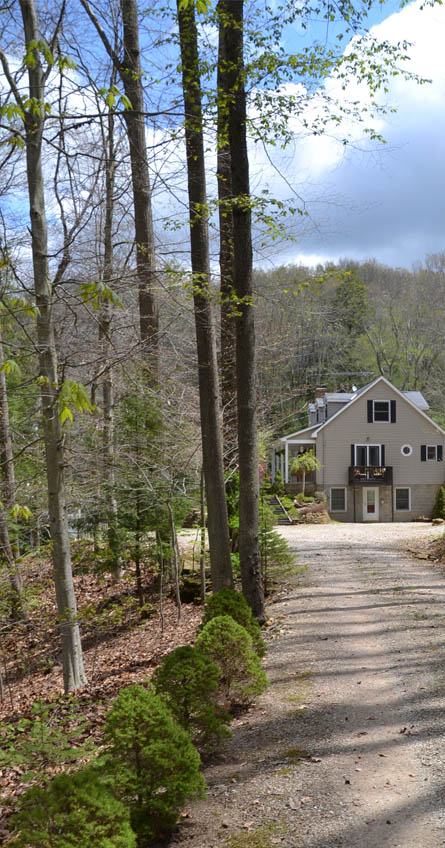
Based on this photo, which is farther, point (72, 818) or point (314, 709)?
point (314, 709)

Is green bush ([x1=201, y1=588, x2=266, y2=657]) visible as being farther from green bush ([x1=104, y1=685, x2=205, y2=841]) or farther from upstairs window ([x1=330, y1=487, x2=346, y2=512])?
upstairs window ([x1=330, y1=487, x2=346, y2=512])

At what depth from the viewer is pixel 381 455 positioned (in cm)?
3509

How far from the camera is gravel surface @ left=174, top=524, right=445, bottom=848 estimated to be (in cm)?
411

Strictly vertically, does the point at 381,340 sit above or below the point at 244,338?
above

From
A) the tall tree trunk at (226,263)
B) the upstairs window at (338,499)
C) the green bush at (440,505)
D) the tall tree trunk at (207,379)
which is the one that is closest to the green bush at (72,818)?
the tall tree trunk at (207,379)

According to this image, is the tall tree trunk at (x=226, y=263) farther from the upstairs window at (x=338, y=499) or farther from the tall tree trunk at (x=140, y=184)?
the upstairs window at (x=338, y=499)

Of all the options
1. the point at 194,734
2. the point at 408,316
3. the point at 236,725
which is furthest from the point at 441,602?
the point at 408,316

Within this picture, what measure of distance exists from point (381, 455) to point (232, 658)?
30.1 m

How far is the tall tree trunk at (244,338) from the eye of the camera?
8445 mm

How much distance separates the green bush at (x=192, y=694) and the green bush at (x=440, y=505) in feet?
94.8

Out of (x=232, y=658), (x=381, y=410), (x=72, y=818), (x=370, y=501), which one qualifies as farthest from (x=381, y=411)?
(x=72, y=818)

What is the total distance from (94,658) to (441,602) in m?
5.28

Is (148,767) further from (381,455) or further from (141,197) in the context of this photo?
(381,455)

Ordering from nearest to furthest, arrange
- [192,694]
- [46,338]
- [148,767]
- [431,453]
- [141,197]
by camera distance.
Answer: [148,767], [192,694], [46,338], [141,197], [431,453]
